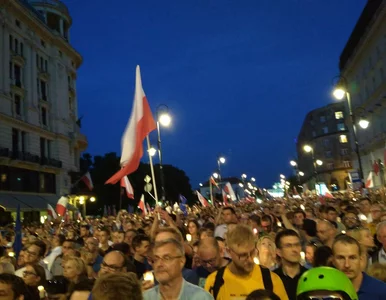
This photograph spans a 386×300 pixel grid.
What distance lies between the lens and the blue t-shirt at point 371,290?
381 cm

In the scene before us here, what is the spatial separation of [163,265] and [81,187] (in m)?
55.7

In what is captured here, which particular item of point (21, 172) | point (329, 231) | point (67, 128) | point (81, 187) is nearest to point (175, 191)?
point (81, 187)

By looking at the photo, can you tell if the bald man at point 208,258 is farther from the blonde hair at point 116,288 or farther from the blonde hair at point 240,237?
the blonde hair at point 116,288

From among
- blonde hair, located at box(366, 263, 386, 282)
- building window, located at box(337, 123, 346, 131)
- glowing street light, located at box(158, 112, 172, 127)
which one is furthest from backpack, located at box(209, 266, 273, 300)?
building window, located at box(337, 123, 346, 131)

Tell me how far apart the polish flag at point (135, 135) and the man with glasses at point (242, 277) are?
5067 millimetres

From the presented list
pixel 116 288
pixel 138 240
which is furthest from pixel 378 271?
pixel 138 240

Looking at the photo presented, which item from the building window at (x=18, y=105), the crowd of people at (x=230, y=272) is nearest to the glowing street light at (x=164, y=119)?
the crowd of people at (x=230, y=272)

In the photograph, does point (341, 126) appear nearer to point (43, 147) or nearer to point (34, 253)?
point (43, 147)

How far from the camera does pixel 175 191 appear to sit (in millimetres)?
82000

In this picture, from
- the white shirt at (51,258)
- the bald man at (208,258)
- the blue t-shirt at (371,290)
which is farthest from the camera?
the white shirt at (51,258)

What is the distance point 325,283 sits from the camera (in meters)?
2.46

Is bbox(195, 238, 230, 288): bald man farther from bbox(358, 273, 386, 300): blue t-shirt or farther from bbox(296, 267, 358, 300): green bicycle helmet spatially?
bbox(296, 267, 358, 300): green bicycle helmet

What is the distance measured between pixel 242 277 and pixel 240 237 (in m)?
0.36

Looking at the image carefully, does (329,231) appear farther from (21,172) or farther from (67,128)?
(67,128)
